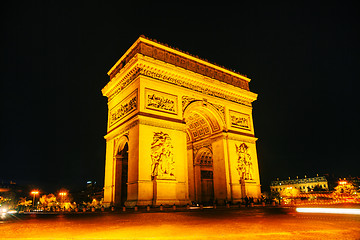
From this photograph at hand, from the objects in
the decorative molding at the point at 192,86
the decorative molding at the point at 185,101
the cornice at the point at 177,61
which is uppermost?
the cornice at the point at 177,61

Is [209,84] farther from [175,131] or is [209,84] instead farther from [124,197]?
[124,197]

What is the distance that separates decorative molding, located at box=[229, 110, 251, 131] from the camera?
24281 millimetres

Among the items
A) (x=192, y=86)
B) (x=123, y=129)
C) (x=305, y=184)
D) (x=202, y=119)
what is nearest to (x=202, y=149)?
(x=202, y=119)

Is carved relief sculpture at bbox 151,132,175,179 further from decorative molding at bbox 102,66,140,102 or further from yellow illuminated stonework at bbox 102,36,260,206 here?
decorative molding at bbox 102,66,140,102

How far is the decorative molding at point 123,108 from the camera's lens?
768 inches

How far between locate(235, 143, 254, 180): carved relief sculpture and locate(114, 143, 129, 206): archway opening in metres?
9.91

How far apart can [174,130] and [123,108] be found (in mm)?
4901

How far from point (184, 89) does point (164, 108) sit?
9.38ft

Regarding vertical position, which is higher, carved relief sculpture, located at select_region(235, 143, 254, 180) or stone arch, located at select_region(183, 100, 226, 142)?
stone arch, located at select_region(183, 100, 226, 142)

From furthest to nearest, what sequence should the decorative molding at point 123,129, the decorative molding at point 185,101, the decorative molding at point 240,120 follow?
the decorative molding at point 240,120 → the decorative molding at point 185,101 → the decorative molding at point 123,129

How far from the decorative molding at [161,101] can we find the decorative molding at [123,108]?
98cm

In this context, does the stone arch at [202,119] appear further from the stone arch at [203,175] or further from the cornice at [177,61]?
the cornice at [177,61]

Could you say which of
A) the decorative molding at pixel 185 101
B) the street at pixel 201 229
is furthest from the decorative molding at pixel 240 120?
the street at pixel 201 229

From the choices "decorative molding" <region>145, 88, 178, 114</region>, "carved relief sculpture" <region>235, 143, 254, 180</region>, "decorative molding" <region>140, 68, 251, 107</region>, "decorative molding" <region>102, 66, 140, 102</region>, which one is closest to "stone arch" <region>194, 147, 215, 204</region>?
"carved relief sculpture" <region>235, 143, 254, 180</region>
